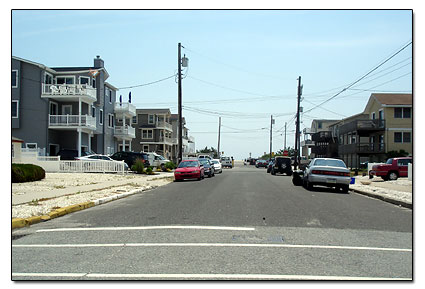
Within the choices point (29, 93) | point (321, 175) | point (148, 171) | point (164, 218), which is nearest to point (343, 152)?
point (148, 171)

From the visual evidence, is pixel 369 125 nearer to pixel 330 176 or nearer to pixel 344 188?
pixel 344 188

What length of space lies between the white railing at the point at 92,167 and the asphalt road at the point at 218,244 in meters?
20.2

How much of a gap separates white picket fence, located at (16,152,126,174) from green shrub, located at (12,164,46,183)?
6621 mm

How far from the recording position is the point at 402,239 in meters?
8.72

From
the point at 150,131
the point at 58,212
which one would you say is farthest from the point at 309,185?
the point at 150,131

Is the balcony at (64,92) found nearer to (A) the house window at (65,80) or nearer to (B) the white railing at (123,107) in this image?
(A) the house window at (65,80)

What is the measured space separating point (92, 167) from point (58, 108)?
700cm

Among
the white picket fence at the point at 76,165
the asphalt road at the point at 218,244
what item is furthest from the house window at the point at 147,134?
the asphalt road at the point at 218,244

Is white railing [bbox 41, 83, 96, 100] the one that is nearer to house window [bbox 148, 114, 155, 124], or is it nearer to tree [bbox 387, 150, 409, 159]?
tree [bbox 387, 150, 409, 159]

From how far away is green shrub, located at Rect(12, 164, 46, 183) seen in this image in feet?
67.2

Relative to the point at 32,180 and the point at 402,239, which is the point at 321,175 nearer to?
the point at 402,239

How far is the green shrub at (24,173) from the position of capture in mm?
20469

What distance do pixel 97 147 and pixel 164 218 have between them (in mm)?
37854

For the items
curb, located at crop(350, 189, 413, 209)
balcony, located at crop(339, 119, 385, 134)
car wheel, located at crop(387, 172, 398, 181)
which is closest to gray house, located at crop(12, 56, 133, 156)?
curb, located at crop(350, 189, 413, 209)
